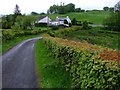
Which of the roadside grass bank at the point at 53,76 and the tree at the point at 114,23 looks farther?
the tree at the point at 114,23

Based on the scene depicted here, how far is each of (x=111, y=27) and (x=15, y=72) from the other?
9318 centimetres

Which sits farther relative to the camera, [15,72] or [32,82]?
[15,72]

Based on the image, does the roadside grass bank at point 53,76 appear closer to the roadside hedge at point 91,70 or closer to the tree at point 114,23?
the roadside hedge at point 91,70

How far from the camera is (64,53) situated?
1814cm

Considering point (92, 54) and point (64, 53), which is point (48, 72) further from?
point (92, 54)

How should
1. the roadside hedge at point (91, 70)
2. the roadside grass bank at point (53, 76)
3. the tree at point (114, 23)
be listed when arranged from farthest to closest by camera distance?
the tree at point (114, 23) < the roadside grass bank at point (53, 76) < the roadside hedge at point (91, 70)

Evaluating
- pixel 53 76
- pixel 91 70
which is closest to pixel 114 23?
pixel 53 76

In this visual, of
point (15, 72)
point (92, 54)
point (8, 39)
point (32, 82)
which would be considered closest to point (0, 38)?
point (8, 39)

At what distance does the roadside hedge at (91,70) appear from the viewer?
10297 millimetres

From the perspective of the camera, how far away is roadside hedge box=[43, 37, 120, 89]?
33.8 feet

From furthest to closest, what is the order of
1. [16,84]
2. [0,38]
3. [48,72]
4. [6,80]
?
[0,38], [48,72], [6,80], [16,84]

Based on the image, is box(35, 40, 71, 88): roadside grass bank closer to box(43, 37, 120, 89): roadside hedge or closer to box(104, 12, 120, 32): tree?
box(43, 37, 120, 89): roadside hedge

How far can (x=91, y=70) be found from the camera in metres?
11.7

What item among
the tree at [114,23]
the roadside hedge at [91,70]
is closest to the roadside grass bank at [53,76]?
the roadside hedge at [91,70]
